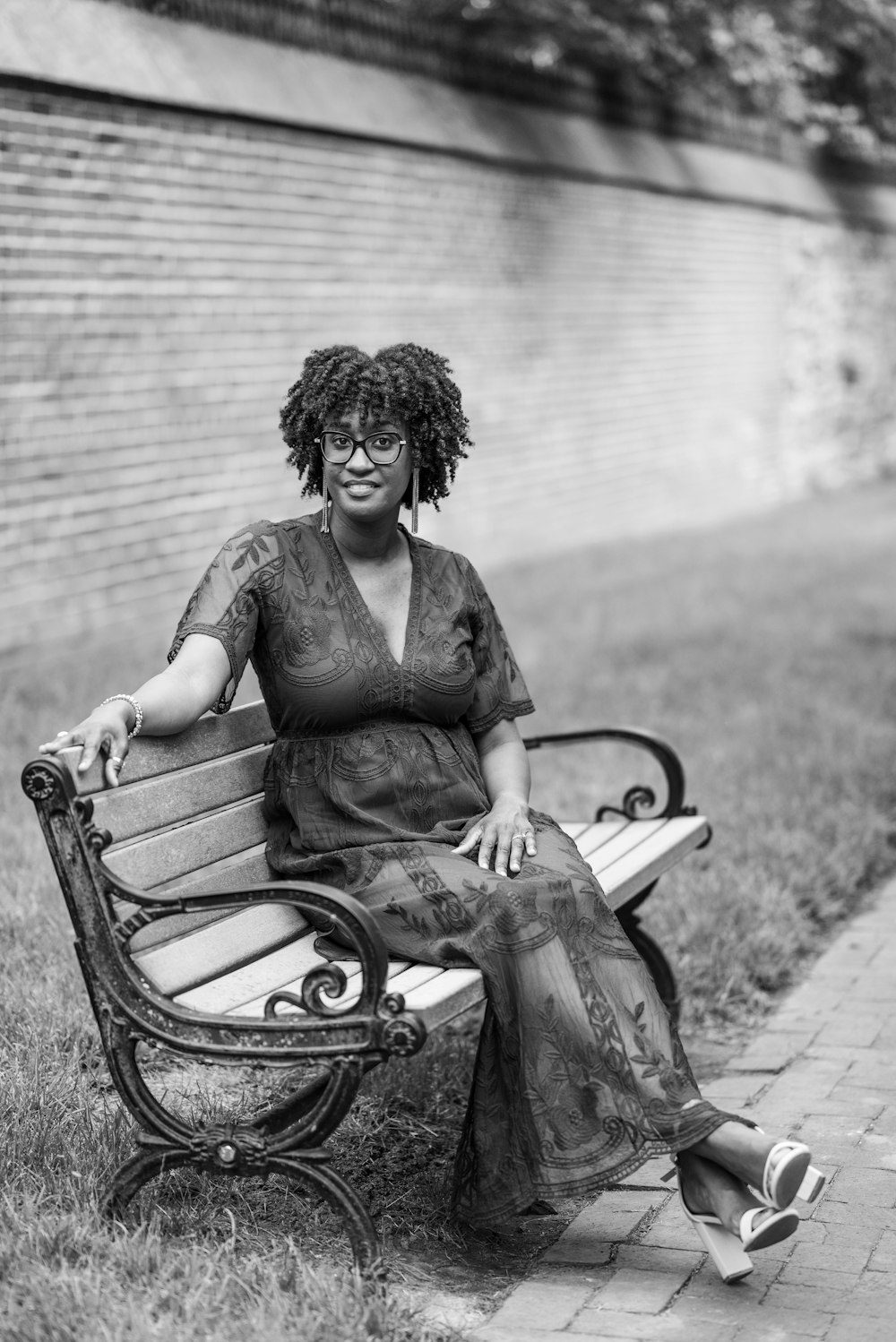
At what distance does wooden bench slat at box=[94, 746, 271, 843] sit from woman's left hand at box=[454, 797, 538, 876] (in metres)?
0.51

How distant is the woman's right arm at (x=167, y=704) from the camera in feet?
10.1

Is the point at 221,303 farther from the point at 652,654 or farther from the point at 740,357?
the point at 740,357

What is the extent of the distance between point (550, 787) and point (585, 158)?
9468 mm

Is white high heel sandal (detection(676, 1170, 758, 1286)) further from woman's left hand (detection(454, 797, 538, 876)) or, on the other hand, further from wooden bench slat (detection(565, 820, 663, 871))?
wooden bench slat (detection(565, 820, 663, 871))

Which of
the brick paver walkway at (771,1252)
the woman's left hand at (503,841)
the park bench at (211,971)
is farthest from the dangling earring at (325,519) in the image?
the brick paver walkway at (771,1252)

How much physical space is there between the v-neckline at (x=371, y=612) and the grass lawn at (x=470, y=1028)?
1111 mm

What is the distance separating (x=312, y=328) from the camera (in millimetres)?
10602

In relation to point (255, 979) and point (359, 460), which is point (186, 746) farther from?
point (359, 460)

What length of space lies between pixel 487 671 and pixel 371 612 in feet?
1.11

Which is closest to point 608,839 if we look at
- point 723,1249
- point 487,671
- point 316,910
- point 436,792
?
point 487,671

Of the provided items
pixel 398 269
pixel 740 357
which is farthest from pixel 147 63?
pixel 740 357

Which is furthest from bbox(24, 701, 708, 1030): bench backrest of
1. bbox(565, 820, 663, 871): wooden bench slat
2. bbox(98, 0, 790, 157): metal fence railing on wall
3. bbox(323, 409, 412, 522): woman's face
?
bbox(98, 0, 790, 157): metal fence railing on wall

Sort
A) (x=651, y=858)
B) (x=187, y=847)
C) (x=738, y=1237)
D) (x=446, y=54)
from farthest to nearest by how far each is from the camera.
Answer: (x=446, y=54) < (x=651, y=858) < (x=187, y=847) < (x=738, y=1237)

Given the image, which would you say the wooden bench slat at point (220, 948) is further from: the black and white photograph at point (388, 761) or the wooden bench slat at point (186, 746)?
the wooden bench slat at point (186, 746)
